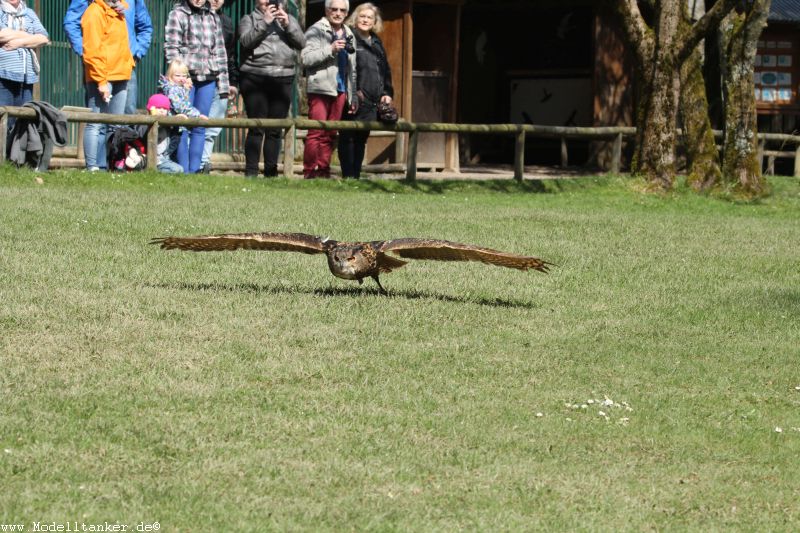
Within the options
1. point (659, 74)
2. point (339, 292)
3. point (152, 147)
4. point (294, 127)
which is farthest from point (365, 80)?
point (339, 292)

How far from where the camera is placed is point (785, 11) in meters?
28.1

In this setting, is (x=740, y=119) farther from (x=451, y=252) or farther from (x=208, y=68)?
(x=451, y=252)

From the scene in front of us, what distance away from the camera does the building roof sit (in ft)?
90.3

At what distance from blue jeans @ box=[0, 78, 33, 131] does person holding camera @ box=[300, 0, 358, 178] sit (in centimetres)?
340

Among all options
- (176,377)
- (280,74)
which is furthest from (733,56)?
(176,377)

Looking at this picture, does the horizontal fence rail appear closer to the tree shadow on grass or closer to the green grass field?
the green grass field

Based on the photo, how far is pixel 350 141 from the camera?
18.8 meters

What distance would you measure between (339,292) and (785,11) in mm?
20382

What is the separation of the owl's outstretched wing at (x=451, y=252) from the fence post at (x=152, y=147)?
27.3ft

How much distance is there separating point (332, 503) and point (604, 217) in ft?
35.5

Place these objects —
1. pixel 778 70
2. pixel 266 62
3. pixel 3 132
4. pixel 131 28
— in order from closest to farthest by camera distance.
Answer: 1. pixel 3 132
2. pixel 131 28
3. pixel 266 62
4. pixel 778 70

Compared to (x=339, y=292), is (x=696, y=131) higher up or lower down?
higher up

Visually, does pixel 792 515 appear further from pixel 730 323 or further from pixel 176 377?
pixel 730 323
